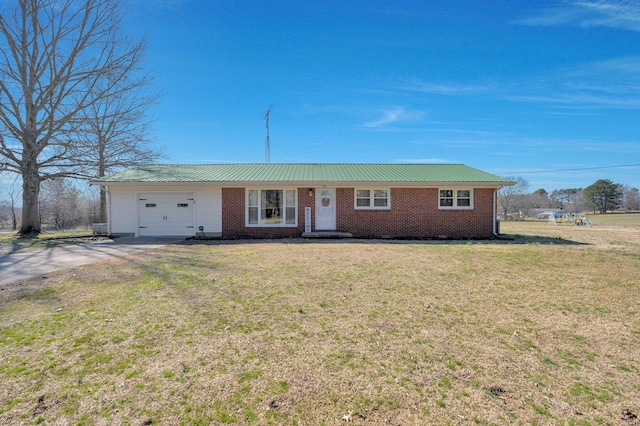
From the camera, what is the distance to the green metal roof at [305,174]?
14.6m

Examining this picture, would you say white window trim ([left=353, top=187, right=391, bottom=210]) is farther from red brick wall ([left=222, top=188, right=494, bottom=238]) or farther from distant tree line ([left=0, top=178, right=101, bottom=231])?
distant tree line ([left=0, top=178, right=101, bottom=231])

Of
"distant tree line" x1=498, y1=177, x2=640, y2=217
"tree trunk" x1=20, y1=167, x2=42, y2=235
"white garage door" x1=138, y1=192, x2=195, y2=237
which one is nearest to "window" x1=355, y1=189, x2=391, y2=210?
"white garage door" x1=138, y1=192, x2=195, y2=237

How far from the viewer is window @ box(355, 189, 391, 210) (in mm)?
15078

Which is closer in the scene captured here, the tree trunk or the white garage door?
the white garage door

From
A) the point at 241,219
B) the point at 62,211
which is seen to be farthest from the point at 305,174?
the point at 62,211

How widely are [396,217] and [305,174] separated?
481cm

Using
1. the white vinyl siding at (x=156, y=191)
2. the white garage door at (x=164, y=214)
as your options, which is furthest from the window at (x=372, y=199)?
the white garage door at (x=164, y=214)

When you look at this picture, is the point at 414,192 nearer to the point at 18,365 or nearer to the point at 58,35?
the point at 18,365

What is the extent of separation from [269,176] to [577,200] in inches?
3351

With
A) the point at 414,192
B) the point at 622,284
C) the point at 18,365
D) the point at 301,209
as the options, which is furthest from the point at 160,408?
the point at 414,192

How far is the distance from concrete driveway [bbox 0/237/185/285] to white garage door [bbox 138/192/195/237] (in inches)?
114

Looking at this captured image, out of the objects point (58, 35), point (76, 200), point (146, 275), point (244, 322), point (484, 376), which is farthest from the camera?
point (76, 200)

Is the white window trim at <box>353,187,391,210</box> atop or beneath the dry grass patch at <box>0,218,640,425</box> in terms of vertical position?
atop

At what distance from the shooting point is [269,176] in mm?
15289
